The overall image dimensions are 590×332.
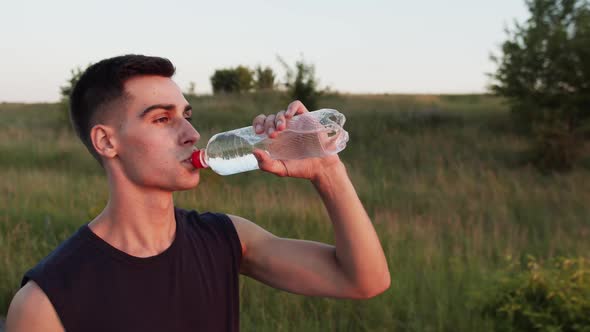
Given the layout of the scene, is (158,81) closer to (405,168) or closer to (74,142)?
(405,168)

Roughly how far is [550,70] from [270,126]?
19.6m

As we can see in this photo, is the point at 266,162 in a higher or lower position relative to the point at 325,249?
higher

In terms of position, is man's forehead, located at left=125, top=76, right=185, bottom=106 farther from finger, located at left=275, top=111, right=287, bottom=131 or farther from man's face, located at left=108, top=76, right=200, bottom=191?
finger, located at left=275, top=111, right=287, bottom=131

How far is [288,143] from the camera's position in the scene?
7.81 ft

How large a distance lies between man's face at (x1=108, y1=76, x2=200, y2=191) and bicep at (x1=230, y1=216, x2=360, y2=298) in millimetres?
355

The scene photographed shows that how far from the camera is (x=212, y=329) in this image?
204 centimetres

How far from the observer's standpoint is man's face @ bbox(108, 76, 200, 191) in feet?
6.82

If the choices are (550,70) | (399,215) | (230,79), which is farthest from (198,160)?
(230,79)

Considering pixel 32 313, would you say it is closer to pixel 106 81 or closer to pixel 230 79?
pixel 106 81

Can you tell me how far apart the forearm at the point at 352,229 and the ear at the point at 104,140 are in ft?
2.37

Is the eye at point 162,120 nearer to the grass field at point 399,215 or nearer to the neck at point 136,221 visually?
the neck at point 136,221

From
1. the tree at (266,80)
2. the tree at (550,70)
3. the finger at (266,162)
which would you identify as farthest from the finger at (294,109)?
the tree at (266,80)

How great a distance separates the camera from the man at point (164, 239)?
1.87 m

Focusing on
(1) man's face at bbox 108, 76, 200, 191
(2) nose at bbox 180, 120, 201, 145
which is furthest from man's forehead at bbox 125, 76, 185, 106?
(2) nose at bbox 180, 120, 201, 145
